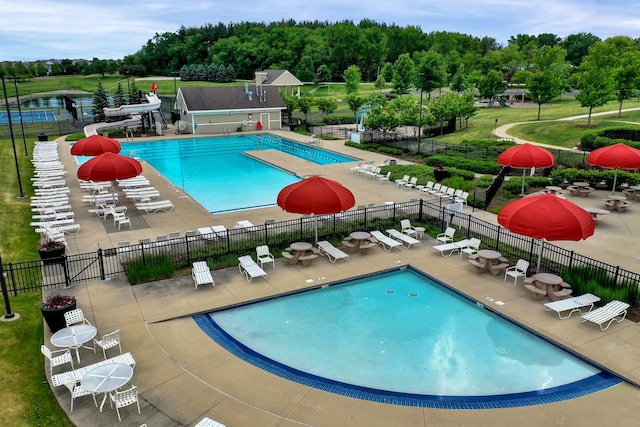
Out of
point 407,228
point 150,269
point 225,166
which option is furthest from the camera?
point 225,166

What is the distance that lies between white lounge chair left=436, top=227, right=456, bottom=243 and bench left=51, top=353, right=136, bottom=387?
12.4m

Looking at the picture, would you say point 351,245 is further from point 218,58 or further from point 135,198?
point 218,58

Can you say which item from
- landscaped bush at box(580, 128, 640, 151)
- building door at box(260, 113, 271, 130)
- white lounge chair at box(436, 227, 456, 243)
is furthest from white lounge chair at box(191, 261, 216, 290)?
building door at box(260, 113, 271, 130)

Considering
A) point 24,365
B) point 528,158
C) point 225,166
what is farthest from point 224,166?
point 24,365

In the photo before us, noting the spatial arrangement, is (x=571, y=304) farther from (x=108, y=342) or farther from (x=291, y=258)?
(x=108, y=342)

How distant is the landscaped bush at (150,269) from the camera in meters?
15.5

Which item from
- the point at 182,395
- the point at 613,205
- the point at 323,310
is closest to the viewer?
the point at 182,395

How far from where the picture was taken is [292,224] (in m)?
19.3

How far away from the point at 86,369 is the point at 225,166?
29.0 m

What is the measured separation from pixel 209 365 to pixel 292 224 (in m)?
8.85

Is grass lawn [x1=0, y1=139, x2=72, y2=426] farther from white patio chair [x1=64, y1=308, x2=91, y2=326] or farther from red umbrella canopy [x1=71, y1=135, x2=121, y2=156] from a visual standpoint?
red umbrella canopy [x1=71, y1=135, x2=121, y2=156]

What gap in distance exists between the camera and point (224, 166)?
A: 38.4 meters

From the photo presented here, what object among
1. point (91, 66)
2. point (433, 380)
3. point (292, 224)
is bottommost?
point (433, 380)

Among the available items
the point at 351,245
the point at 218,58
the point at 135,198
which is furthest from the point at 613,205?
the point at 218,58
